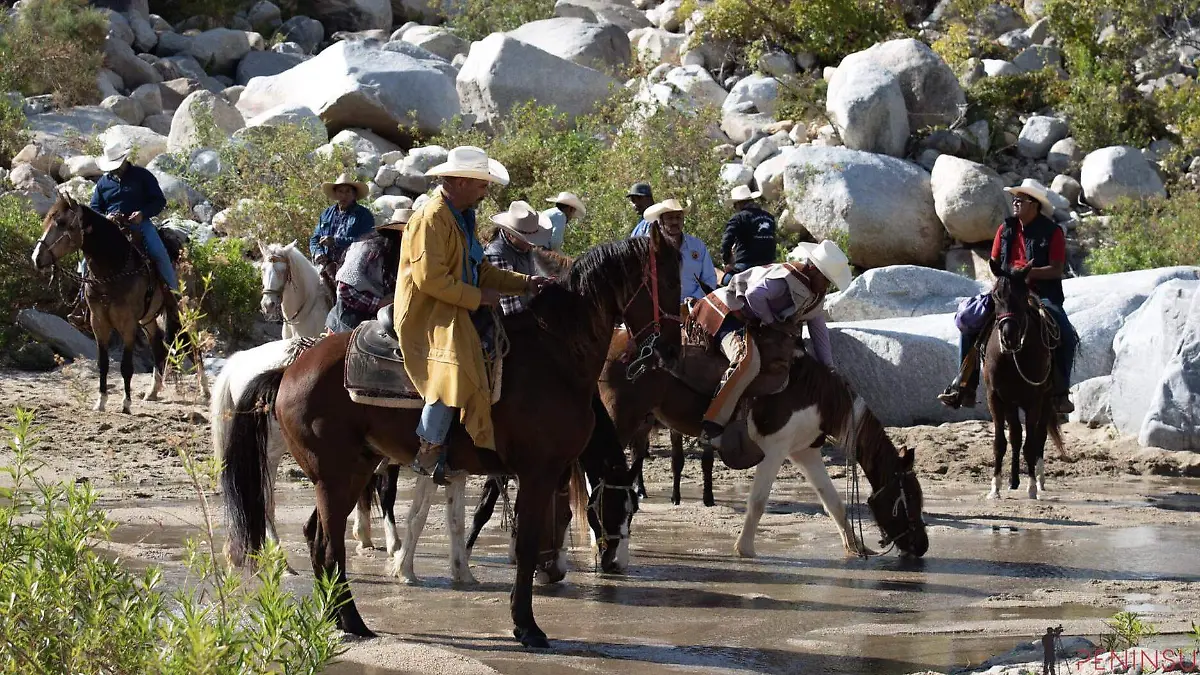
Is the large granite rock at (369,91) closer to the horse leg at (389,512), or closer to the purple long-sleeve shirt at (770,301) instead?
the purple long-sleeve shirt at (770,301)

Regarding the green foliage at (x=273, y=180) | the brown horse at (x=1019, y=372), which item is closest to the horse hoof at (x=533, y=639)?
the brown horse at (x=1019, y=372)

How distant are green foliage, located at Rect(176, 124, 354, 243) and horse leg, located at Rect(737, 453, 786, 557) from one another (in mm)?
10291

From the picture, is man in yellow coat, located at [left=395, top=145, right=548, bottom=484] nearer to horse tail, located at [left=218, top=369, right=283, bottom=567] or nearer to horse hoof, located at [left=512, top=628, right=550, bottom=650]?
horse hoof, located at [left=512, top=628, right=550, bottom=650]

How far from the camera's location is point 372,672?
6430 millimetres

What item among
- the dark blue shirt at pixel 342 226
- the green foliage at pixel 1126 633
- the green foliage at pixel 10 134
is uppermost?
the green foliage at pixel 10 134

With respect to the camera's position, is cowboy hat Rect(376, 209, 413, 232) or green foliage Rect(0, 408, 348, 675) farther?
cowboy hat Rect(376, 209, 413, 232)

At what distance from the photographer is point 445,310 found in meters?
7.02

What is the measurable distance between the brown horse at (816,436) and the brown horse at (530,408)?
8.37 feet

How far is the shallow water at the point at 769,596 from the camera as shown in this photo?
704 centimetres

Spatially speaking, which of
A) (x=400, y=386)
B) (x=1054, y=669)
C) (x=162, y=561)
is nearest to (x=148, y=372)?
(x=162, y=561)

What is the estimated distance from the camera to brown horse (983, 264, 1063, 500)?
39.7 feet

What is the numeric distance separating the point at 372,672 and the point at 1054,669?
9.68 ft

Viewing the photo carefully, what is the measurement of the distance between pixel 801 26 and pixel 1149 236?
396 inches

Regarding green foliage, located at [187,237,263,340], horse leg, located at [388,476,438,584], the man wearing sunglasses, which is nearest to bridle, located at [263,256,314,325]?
horse leg, located at [388,476,438,584]
